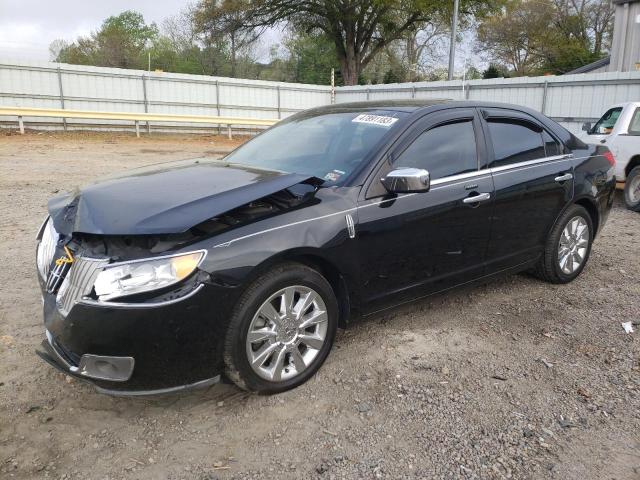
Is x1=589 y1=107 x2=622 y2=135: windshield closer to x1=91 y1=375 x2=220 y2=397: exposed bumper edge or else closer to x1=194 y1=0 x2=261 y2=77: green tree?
x1=91 y1=375 x2=220 y2=397: exposed bumper edge

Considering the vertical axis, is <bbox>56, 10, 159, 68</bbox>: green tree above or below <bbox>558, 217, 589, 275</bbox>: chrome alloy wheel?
above

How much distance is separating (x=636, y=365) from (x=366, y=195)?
2.08 meters

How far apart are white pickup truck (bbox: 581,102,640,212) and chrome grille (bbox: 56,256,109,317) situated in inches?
331

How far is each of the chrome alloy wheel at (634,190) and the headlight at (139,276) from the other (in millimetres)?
8202

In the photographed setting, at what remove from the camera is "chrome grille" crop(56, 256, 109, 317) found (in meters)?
2.61

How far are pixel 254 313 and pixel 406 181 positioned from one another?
119cm

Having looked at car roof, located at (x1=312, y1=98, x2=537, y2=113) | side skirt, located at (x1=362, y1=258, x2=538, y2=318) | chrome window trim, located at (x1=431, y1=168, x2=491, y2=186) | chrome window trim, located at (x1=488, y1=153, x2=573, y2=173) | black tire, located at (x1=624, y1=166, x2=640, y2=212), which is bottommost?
side skirt, located at (x1=362, y1=258, x2=538, y2=318)

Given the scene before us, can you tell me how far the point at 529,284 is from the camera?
4.91m

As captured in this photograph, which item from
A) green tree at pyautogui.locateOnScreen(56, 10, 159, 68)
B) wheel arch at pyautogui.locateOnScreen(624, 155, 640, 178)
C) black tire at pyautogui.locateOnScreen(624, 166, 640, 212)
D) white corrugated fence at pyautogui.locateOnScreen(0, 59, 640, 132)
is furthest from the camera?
green tree at pyautogui.locateOnScreen(56, 10, 159, 68)

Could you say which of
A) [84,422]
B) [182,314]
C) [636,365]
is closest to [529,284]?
[636,365]

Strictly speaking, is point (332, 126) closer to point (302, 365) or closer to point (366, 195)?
point (366, 195)

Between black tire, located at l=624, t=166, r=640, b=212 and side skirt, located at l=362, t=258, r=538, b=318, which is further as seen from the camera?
black tire, located at l=624, t=166, r=640, b=212

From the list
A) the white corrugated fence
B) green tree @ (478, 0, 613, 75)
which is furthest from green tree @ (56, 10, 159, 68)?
green tree @ (478, 0, 613, 75)

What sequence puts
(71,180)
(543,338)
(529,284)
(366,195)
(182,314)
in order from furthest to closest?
(71,180)
(529,284)
(543,338)
(366,195)
(182,314)
